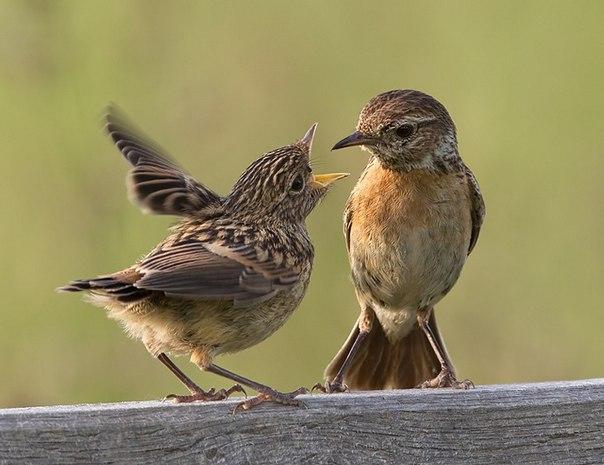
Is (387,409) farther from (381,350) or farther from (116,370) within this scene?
(381,350)

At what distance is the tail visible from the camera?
13.5 ft

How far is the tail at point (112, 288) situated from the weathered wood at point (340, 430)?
52 cm

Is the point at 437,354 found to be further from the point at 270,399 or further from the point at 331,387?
the point at 270,399

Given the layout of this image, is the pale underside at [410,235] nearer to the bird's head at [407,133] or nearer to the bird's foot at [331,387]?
the bird's head at [407,133]

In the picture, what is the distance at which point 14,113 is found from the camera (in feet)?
21.6

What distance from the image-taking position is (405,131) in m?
5.95

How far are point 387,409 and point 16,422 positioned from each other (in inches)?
43.7

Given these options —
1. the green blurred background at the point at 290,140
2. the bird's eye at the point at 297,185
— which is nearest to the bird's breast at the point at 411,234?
the green blurred background at the point at 290,140

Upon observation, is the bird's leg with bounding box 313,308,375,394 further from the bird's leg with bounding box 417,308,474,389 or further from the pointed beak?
the pointed beak

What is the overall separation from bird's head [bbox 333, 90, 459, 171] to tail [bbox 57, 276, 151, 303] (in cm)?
159

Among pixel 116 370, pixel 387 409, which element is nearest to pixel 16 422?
pixel 387 409

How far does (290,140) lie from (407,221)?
1039 millimetres

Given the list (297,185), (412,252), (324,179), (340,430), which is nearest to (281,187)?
(297,185)

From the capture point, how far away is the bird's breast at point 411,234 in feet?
19.9
